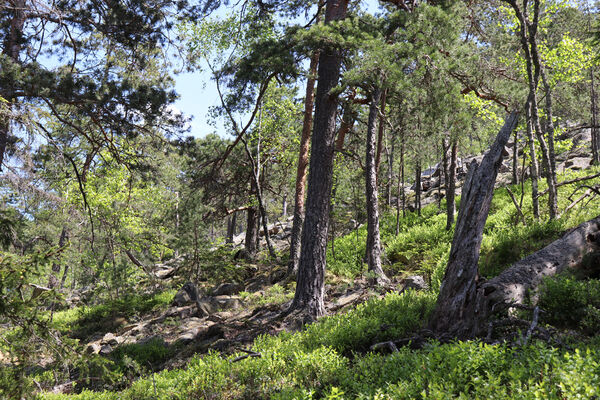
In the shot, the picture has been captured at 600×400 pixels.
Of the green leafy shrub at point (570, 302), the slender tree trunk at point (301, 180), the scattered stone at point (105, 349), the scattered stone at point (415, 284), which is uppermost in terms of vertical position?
the slender tree trunk at point (301, 180)

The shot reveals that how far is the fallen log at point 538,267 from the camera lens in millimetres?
5508

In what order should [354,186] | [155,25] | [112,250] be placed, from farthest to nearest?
[354,186], [112,250], [155,25]

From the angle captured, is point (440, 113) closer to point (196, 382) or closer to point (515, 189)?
point (196, 382)

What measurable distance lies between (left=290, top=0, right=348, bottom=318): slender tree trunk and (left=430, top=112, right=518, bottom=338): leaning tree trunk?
3.03 meters

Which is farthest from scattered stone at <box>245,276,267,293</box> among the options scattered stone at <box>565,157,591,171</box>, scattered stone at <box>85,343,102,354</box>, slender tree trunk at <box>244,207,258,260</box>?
scattered stone at <box>565,157,591,171</box>

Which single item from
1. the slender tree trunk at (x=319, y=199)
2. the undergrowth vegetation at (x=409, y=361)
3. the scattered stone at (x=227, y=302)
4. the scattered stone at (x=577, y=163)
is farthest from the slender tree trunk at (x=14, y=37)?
the scattered stone at (x=577, y=163)

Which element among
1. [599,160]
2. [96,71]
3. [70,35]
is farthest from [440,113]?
[599,160]

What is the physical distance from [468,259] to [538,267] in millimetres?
1622

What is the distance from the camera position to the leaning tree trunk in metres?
5.28

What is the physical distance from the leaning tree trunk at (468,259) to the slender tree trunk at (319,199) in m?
3.03

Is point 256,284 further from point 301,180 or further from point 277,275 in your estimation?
point 301,180

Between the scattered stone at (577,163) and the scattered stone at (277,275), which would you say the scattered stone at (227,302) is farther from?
the scattered stone at (577,163)

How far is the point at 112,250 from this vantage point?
1300 cm

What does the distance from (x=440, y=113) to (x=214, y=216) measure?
1100 cm
